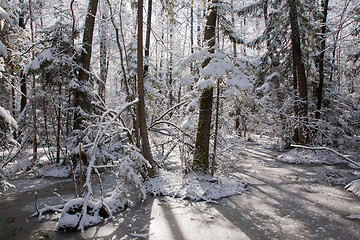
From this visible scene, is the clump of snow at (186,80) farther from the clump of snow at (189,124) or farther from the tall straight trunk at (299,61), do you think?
the tall straight trunk at (299,61)

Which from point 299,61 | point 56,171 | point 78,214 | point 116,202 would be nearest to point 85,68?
point 56,171

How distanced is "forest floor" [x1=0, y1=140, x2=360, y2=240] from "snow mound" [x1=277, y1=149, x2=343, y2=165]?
3.57m

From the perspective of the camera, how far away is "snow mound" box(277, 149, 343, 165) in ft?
40.3

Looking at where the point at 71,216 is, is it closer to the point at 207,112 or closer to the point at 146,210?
the point at 146,210

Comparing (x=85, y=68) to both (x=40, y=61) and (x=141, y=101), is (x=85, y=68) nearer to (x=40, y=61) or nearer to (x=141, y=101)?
(x=40, y=61)

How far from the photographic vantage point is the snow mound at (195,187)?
7.42 metres

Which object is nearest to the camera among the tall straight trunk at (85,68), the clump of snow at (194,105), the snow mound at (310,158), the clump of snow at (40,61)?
the clump of snow at (194,105)

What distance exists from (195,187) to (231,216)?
6.13ft

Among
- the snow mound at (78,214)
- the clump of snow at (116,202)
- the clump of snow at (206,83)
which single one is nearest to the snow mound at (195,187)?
the clump of snow at (116,202)

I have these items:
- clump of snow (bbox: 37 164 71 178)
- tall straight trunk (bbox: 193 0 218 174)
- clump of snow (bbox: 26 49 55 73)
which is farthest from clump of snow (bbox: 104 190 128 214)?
clump of snow (bbox: 26 49 55 73)

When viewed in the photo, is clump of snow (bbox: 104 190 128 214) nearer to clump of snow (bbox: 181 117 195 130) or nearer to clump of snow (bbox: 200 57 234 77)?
clump of snow (bbox: 181 117 195 130)

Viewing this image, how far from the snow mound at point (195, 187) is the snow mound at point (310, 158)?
18.0 ft

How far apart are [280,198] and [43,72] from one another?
10.8 metres

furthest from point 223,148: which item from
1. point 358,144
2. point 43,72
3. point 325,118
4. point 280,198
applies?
point 358,144
